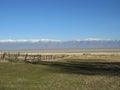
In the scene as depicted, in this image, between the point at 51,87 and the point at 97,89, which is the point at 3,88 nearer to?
the point at 51,87

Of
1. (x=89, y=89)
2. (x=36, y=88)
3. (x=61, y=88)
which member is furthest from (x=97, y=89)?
(x=36, y=88)

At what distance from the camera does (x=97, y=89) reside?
929 inches

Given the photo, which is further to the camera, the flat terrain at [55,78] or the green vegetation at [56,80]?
the flat terrain at [55,78]

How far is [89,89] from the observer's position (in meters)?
23.5

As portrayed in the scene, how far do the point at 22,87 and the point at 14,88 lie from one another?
839mm

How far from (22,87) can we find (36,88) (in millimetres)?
1162

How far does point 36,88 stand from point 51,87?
1.27 meters

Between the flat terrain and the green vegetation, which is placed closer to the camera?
the green vegetation

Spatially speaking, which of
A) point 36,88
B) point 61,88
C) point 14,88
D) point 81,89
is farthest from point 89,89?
point 14,88

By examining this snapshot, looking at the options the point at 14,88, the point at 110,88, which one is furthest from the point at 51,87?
the point at 110,88

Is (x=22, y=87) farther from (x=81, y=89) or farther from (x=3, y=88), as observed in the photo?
(x=81, y=89)

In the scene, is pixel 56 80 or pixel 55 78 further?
pixel 55 78

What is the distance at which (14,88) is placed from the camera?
2356 cm

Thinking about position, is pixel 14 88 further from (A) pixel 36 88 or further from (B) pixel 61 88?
(B) pixel 61 88
